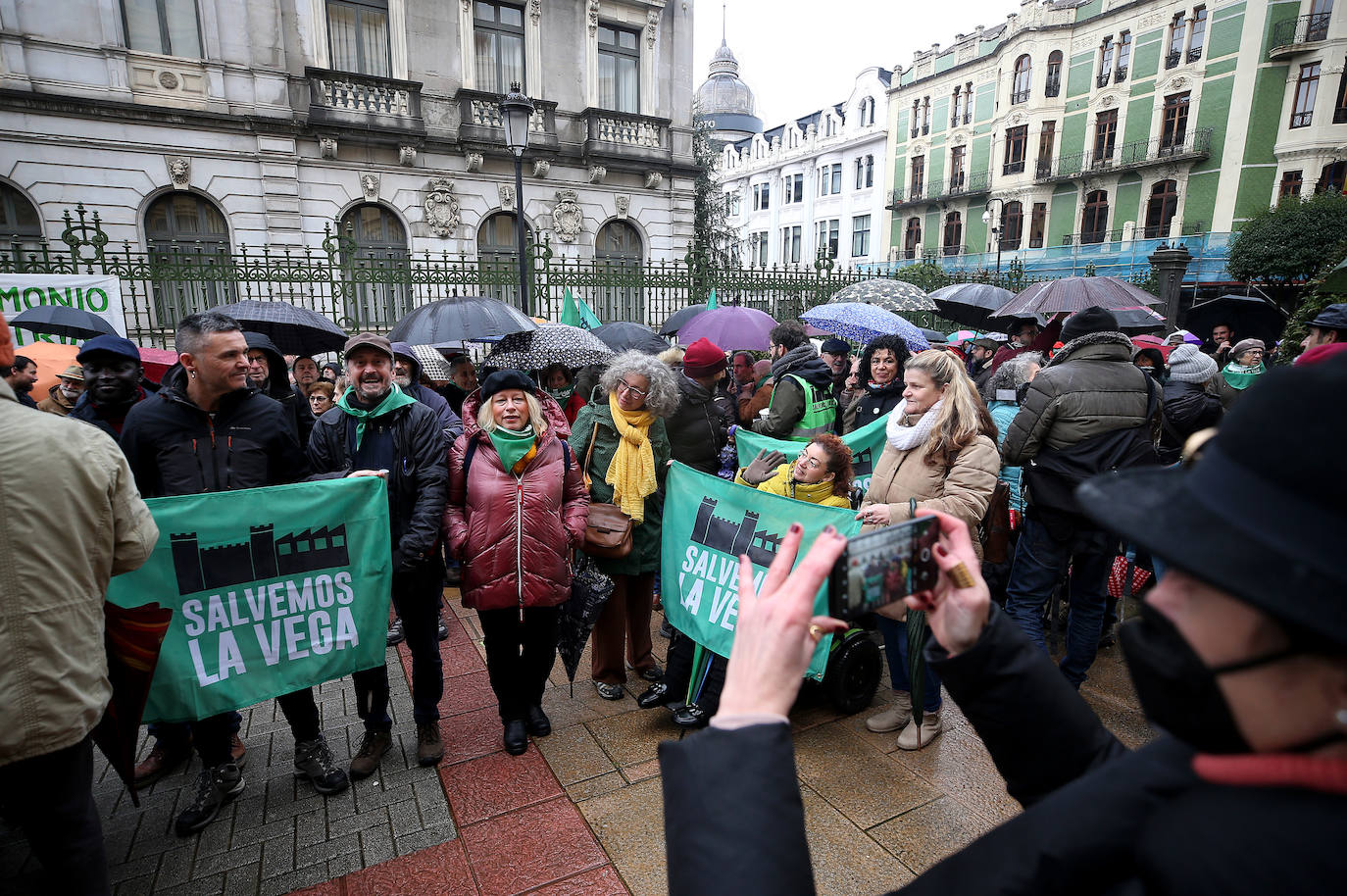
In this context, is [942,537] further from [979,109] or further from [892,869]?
[979,109]

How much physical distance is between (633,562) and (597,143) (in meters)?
17.9

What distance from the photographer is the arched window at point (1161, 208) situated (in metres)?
32.7

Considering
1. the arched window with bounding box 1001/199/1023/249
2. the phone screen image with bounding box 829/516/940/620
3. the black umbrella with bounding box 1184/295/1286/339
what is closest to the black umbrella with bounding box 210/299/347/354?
the phone screen image with bounding box 829/516/940/620

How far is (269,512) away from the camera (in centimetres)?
326

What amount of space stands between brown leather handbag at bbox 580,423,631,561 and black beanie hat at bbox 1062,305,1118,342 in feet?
9.33

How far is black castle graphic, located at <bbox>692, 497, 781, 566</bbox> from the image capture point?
141 inches

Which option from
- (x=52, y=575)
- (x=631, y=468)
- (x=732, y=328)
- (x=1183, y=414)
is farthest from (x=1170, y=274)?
(x=52, y=575)

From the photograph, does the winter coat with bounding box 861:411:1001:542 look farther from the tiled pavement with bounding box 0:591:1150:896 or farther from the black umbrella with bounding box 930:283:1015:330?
the black umbrella with bounding box 930:283:1015:330

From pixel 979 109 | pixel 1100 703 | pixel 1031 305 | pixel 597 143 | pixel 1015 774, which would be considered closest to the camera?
pixel 1015 774

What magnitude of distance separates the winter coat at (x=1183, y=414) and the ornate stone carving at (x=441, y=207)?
16977 millimetres

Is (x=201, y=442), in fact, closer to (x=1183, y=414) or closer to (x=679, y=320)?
(x=1183, y=414)

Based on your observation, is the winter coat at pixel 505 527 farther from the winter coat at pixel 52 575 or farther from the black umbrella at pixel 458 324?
the black umbrella at pixel 458 324

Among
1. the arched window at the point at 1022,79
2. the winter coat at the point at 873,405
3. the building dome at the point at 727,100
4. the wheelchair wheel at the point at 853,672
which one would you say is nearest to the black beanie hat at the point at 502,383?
the wheelchair wheel at the point at 853,672

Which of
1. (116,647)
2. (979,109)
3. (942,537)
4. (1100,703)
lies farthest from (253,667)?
(979,109)
